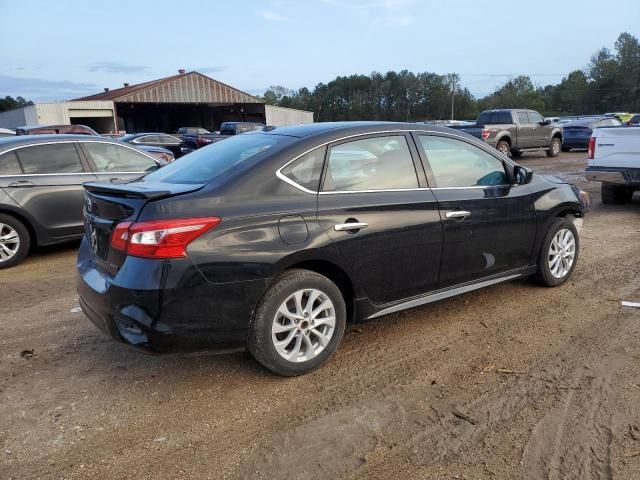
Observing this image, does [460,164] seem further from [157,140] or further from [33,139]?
[157,140]

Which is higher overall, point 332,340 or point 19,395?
point 332,340

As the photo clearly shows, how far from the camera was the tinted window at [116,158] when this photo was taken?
23.2 ft

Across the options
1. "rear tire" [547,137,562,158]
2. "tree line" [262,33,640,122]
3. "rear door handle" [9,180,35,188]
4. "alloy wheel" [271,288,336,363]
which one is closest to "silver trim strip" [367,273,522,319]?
"alloy wheel" [271,288,336,363]

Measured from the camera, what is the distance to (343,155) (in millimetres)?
3625

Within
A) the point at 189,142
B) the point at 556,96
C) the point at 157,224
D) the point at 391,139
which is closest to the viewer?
the point at 157,224

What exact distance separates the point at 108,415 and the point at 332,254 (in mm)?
1656

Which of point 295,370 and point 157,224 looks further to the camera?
point 295,370

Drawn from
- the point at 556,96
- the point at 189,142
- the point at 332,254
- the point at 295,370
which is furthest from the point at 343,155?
the point at 556,96

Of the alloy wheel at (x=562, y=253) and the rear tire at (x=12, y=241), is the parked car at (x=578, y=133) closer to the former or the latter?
the alloy wheel at (x=562, y=253)

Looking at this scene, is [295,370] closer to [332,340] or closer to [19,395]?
[332,340]

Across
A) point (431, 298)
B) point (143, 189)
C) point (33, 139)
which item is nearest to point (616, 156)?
point (431, 298)

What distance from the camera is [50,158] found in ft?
21.9

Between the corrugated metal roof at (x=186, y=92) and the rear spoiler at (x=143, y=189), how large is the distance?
43.9 meters

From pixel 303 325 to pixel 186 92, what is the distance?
46.1 metres
